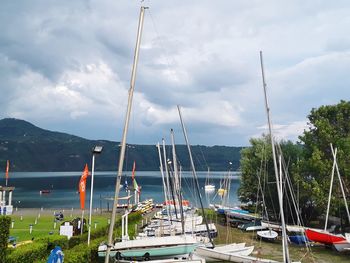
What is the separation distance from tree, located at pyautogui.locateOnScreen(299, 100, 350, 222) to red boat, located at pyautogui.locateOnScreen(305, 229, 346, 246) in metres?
5.47

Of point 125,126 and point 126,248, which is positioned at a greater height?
point 125,126

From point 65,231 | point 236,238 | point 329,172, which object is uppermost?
point 329,172

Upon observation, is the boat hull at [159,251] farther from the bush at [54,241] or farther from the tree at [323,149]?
the tree at [323,149]

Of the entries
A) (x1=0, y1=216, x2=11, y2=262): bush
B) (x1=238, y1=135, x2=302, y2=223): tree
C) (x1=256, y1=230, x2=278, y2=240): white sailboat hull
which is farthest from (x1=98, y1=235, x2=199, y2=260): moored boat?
(x1=238, y1=135, x2=302, y2=223): tree

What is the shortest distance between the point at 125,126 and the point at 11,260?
11168 millimetres

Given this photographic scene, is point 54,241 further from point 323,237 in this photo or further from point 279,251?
point 323,237

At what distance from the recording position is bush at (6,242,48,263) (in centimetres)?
2038

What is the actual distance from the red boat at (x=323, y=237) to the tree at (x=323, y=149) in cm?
547

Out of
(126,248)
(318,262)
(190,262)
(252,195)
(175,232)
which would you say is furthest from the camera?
(252,195)

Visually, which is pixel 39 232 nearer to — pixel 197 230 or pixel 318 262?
pixel 197 230

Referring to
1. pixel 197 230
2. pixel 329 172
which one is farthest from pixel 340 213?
pixel 197 230

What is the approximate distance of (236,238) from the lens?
42188 mm

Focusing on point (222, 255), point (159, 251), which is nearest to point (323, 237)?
point (222, 255)

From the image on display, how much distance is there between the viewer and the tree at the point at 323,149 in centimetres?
4134
